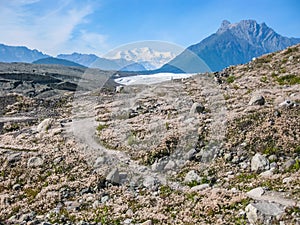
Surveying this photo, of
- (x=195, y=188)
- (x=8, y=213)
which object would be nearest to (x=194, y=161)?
(x=195, y=188)

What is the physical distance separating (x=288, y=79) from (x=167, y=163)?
2086cm

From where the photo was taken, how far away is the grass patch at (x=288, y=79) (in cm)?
3452

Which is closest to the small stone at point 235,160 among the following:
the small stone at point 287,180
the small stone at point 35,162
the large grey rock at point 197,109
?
the small stone at point 287,180

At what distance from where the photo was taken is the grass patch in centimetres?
3452

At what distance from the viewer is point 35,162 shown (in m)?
24.6

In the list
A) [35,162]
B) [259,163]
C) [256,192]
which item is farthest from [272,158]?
[35,162]

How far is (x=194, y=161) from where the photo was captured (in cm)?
2175

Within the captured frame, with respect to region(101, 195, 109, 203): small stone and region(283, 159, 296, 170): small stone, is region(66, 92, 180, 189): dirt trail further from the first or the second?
region(283, 159, 296, 170): small stone

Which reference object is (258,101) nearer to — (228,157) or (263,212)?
(228,157)

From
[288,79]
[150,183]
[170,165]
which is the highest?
[288,79]

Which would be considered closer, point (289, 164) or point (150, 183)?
point (289, 164)

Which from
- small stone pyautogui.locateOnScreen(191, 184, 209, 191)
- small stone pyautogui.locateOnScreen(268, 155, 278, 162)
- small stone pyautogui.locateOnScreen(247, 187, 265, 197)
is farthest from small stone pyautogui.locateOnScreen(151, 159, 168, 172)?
small stone pyautogui.locateOnScreen(247, 187, 265, 197)

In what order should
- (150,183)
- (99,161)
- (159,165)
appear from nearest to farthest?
(150,183), (159,165), (99,161)

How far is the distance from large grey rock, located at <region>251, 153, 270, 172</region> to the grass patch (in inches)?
694
